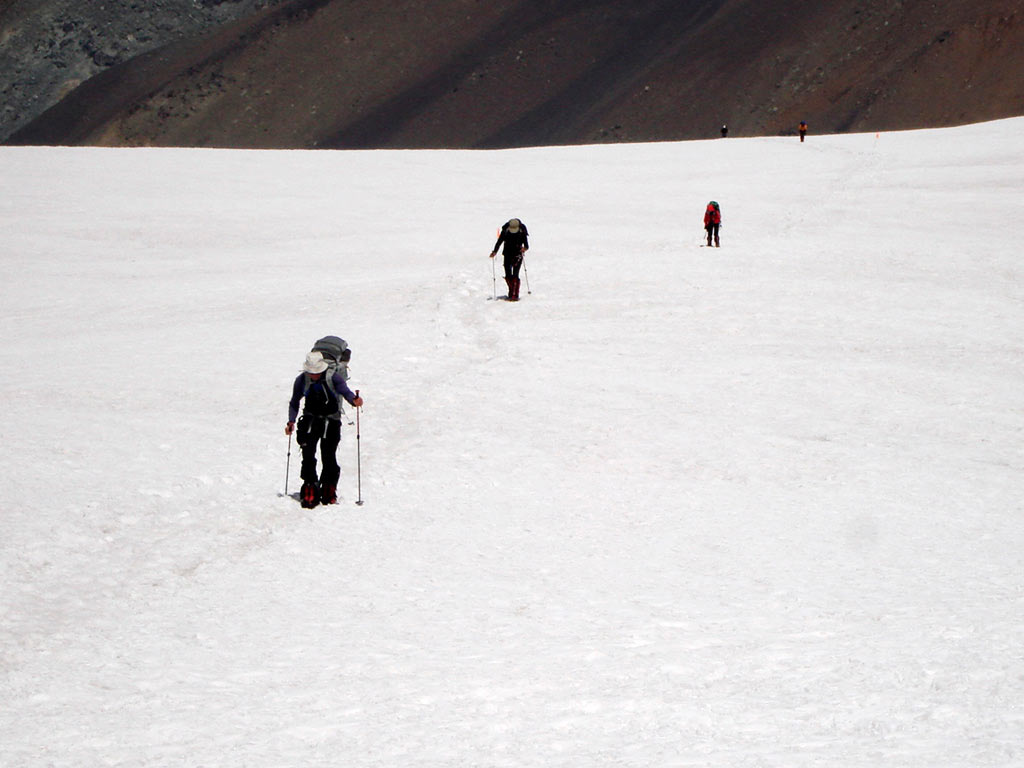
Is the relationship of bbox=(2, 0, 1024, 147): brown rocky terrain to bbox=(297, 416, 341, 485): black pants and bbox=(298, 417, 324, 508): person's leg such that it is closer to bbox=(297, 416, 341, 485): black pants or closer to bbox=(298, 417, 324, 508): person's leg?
bbox=(297, 416, 341, 485): black pants

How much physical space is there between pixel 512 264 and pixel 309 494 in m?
11.0

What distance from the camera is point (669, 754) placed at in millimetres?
6883

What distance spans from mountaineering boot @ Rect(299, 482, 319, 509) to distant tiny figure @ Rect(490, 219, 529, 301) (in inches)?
411

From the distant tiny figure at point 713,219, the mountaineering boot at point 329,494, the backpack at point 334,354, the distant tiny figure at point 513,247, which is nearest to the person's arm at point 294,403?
the backpack at point 334,354

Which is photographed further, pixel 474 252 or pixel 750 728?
pixel 474 252

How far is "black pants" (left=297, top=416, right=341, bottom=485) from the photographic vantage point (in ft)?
→ 37.3

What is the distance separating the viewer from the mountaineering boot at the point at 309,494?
11500mm

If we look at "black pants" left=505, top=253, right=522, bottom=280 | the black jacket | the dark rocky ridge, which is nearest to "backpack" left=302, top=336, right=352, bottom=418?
the black jacket

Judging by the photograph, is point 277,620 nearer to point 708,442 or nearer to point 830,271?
point 708,442

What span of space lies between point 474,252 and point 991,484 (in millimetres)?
16698

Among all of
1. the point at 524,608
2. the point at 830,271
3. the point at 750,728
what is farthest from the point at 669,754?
the point at 830,271

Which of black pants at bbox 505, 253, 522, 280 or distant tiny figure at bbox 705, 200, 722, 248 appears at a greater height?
distant tiny figure at bbox 705, 200, 722, 248

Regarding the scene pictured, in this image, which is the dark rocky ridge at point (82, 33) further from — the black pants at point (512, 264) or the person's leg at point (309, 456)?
the person's leg at point (309, 456)

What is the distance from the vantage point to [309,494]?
37.8ft
